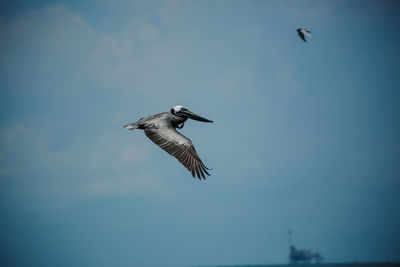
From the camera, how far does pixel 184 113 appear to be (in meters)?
16.4

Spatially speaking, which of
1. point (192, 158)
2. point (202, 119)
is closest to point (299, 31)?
point (202, 119)

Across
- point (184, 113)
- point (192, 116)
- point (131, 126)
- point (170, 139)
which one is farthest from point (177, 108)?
point (131, 126)

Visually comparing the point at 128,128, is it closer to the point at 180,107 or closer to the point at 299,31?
the point at 180,107

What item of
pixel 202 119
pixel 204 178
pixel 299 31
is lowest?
pixel 204 178

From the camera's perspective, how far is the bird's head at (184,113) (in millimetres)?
16359

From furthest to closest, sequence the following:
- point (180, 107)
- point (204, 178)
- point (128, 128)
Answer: point (180, 107) → point (128, 128) → point (204, 178)

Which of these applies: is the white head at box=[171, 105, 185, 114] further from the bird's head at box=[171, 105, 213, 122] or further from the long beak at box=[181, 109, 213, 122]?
the long beak at box=[181, 109, 213, 122]

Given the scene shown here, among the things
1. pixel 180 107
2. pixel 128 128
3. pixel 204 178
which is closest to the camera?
pixel 204 178

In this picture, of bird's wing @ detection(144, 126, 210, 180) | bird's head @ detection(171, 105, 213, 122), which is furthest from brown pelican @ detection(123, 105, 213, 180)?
bird's head @ detection(171, 105, 213, 122)

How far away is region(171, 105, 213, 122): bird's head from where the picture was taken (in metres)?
16.4

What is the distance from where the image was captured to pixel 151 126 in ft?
50.1

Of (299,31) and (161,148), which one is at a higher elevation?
(299,31)

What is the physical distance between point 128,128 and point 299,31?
6610 mm

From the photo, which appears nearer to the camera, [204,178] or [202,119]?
[204,178]
